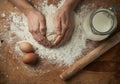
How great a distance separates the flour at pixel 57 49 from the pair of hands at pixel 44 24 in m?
0.02

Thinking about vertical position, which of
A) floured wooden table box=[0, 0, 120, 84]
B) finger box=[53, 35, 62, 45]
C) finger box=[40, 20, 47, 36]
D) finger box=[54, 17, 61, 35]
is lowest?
floured wooden table box=[0, 0, 120, 84]

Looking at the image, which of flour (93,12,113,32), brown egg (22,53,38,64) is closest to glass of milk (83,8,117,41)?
flour (93,12,113,32)

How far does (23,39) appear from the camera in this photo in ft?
3.03

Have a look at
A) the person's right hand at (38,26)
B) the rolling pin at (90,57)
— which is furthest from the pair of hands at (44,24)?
the rolling pin at (90,57)

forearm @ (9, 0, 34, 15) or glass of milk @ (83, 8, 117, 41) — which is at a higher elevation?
glass of milk @ (83, 8, 117, 41)

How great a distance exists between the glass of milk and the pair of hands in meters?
0.09

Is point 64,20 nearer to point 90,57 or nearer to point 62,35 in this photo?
point 62,35

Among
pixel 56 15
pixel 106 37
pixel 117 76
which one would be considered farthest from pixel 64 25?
pixel 117 76

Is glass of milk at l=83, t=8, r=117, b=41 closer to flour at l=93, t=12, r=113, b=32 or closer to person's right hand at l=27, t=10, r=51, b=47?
flour at l=93, t=12, r=113, b=32

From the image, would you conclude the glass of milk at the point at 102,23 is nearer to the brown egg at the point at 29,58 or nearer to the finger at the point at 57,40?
the finger at the point at 57,40

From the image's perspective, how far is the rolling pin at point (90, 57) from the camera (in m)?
0.88

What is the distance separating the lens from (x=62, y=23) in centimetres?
90

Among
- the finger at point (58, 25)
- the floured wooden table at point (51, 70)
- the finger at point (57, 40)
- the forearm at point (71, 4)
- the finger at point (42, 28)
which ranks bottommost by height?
the floured wooden table at point (51, 70)

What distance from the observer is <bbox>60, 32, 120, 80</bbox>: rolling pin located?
34.8 inches
